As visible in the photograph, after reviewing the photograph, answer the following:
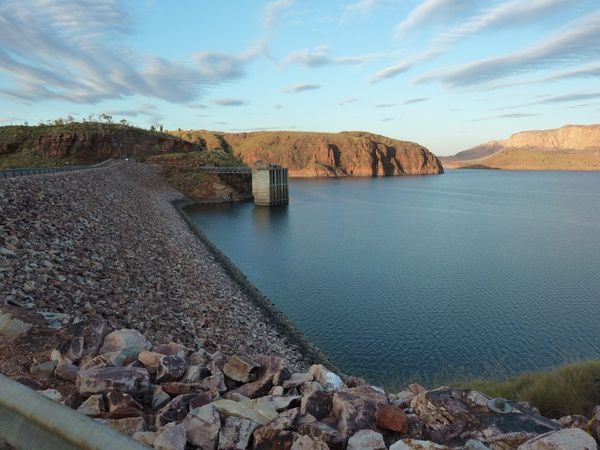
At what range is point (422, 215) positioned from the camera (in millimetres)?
72250

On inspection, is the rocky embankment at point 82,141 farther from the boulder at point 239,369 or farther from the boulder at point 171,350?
the boulder at point 239,369

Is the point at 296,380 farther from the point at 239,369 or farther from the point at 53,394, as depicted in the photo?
the point at 53,394

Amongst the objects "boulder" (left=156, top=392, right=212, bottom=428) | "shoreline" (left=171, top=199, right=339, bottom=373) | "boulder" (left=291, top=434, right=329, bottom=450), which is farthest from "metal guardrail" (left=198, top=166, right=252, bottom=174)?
"boulder" (left=291, top=434, right=329, bottom=450)

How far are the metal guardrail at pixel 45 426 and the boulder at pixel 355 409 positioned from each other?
3.09m

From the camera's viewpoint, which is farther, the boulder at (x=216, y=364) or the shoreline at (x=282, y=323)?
the shoreline at (x=282, y=323)

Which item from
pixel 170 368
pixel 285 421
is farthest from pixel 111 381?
pixel 285 421

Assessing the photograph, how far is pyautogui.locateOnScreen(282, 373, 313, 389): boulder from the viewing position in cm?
730

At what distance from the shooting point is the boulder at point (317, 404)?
6.23m

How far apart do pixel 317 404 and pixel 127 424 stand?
103 inches

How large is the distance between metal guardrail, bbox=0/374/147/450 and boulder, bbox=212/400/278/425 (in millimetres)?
A: 2170

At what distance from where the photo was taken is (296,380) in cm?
745

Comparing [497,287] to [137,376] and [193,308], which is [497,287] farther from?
[137,376]

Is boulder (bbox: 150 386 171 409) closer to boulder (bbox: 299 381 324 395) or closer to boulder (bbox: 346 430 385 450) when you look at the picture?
boulder (bbox: 299 381 324 395)

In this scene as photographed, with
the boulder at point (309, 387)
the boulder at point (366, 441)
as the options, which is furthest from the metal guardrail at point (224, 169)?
the boulder at point (366, 441)
